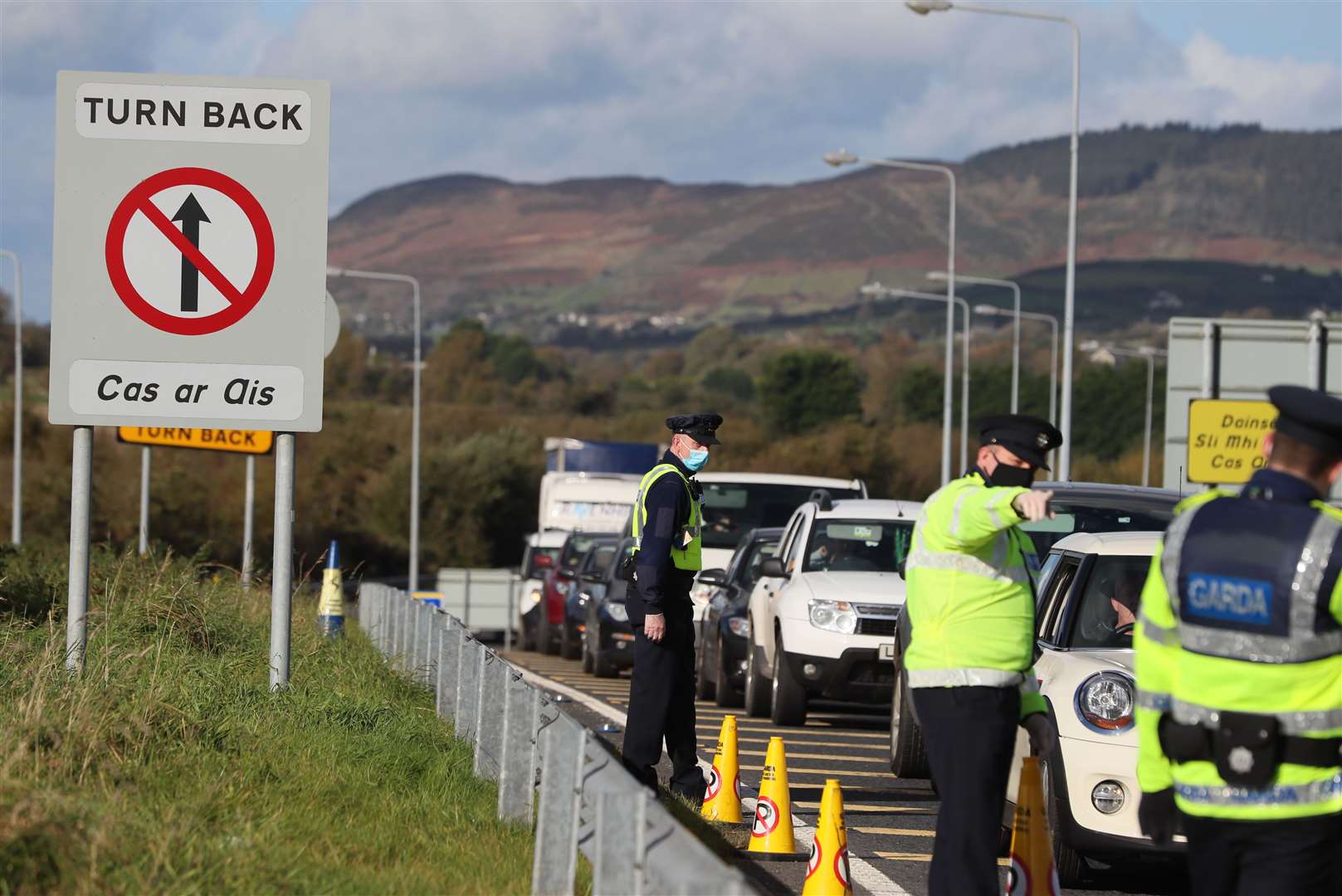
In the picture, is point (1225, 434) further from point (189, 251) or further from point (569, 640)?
point (189, 251)

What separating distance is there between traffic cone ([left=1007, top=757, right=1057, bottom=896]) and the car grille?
25.2ft

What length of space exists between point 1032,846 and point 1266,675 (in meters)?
2.16

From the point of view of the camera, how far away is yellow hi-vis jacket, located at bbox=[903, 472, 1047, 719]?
6492mm

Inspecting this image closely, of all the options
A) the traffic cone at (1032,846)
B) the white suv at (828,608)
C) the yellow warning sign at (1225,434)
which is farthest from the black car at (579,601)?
the traffic cone at (1032,846)

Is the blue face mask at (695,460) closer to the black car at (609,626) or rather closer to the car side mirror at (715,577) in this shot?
the car side mirror at (715,577)

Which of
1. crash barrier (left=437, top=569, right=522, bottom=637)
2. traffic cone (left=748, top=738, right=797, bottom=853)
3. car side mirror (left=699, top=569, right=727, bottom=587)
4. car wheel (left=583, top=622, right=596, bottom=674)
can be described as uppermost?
car side mirror (left=699, top=569, right=727, bottom=587)

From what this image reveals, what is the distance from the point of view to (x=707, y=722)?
1597 centimetres

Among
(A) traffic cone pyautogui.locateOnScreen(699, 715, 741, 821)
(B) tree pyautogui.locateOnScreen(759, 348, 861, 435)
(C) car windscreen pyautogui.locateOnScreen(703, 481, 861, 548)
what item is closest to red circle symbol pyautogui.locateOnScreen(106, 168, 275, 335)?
(A) traffic cone pyautogui.locateOnScreen(699, 715, 741, 821)

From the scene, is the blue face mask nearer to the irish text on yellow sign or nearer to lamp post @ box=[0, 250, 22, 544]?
the irish text on yellow sign

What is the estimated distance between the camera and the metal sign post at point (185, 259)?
9.73 metres

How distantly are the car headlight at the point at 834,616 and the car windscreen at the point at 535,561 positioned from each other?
21247mm

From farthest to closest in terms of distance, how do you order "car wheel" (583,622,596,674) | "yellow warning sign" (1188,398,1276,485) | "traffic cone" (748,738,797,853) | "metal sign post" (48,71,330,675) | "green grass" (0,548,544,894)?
1. "yellow warning sign" (1188,398,1276,485)
2. "car wheel" (583,622,596,674)
3. "metal sign post" (48,71,330,675)
4. "traffic cone" (748,738,797,853)
5. "green grass" (0,548,544,894)

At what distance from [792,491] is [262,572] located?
27.8ft

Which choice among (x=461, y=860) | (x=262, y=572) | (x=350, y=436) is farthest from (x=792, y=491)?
(x=350, y=436)
